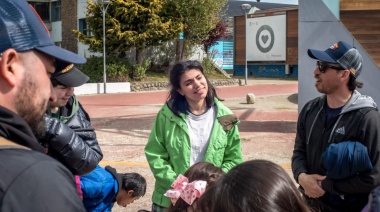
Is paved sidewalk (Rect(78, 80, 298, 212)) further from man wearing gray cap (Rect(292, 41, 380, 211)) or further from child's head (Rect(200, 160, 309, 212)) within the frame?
child's head (Rect(200, 160, 309, 212))

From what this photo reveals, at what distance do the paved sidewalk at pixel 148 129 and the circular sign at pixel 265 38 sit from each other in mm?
16016

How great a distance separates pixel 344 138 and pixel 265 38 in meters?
34.2

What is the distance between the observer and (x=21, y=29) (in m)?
1.47

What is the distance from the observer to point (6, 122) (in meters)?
1.44

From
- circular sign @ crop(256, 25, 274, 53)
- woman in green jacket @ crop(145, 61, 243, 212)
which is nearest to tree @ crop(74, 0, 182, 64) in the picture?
circular sign @ crop(256, 25, 274, 53)

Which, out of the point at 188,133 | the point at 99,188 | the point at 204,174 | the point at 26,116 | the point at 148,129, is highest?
the point at 26,116

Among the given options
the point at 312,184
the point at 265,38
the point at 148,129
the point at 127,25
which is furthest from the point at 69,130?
the point at 265,38

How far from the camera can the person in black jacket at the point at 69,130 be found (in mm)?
2725

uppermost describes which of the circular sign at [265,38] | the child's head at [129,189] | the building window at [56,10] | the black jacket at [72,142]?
the building window at [56,10]

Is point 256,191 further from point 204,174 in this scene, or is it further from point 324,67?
point 324,67

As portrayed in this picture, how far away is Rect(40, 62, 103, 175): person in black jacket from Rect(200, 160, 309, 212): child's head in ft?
4.00

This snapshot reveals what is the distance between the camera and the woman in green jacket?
361 cm

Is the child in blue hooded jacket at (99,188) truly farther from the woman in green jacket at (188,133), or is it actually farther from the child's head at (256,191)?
the child's head at (256,191)

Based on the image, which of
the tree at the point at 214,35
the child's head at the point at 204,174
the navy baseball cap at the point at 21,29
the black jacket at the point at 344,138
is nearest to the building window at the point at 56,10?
the tree at the point at 214,35
